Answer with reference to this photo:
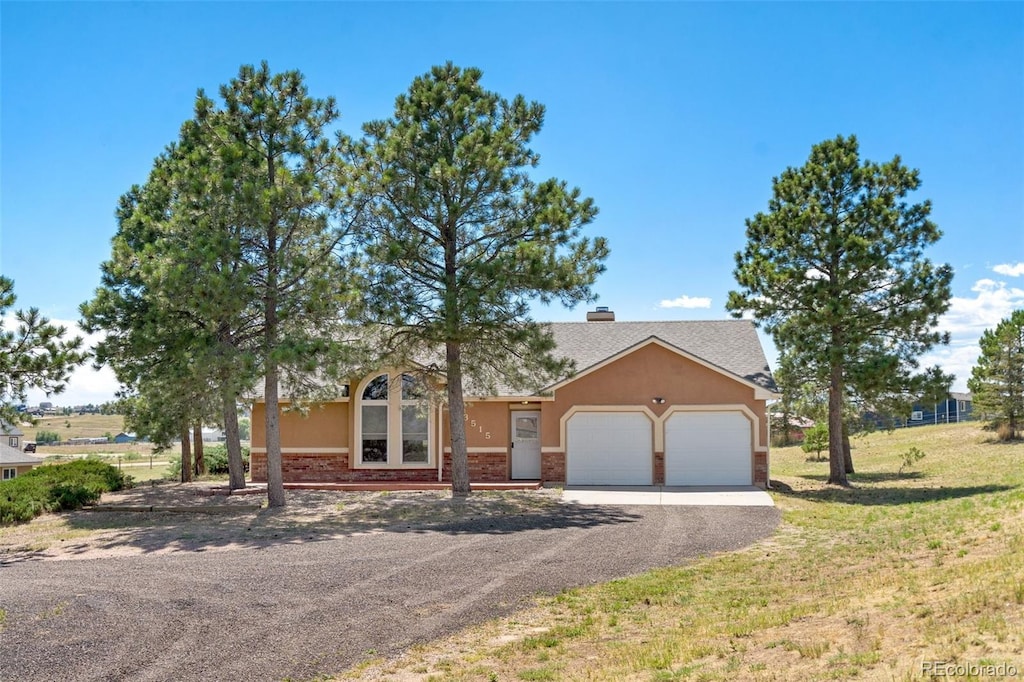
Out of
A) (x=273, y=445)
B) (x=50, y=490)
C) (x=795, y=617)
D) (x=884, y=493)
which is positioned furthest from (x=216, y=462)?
(x=795, y=617)

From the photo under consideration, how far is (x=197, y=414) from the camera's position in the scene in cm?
1875

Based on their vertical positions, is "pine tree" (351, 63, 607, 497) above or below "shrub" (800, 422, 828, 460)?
above

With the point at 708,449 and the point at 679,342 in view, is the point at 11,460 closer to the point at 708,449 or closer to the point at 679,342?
the point at 679,342

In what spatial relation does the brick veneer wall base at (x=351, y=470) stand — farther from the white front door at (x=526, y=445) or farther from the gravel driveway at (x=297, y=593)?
the gravel driveway at (x=297, y=593)

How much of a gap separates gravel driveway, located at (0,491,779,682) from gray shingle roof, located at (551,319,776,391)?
910cm

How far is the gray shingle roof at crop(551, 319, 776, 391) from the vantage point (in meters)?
23.5

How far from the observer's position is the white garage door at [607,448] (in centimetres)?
2202

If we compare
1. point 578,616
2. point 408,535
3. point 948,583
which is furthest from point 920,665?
point 408,535

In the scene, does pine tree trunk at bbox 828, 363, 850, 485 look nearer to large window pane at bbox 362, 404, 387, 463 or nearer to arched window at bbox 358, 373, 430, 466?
arched window at bbox 358, 373, 430, 466

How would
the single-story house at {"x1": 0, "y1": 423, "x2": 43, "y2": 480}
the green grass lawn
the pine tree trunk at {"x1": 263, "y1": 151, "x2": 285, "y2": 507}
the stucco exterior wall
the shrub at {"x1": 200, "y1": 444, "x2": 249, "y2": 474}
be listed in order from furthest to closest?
the single-story house at {"x1": 0, "y1": 423, "x2": 43, "y2": 480}
the shrub at {"x1": 200, "y1": 444, "x2": 249, "y2": 474}
the stucco exterior wall
the pine tree trunk at {"x1": 263, "y1": 151, "x2": 285, "y2": 507}
the green grass lawn

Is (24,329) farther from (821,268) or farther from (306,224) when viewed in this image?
(821,268)

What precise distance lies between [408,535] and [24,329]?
8.21 m

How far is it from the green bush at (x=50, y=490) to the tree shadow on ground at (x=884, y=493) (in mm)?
17636

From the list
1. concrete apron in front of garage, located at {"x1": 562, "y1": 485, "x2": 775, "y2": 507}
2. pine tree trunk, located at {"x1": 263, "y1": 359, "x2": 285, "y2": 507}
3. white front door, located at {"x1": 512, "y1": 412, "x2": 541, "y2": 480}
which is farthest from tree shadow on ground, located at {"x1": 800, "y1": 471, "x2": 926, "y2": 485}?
A: pine tree trunk, located at {"x1": 263, "y1": 359, "x2": 285, "y2": 507}
